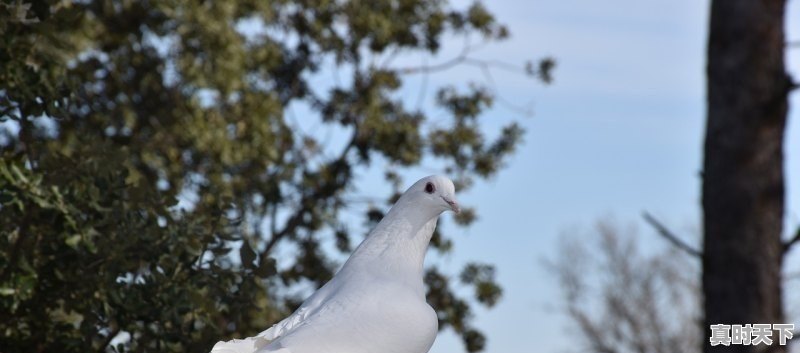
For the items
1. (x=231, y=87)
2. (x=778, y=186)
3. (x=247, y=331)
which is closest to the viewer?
(x=778, y=186)

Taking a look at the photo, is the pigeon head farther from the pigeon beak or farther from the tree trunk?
the tree trunk

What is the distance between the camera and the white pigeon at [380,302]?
5.05m

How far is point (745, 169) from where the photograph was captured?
16.7ft

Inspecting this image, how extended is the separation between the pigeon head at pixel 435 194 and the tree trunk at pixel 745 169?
112cm

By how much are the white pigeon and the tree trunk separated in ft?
3.84

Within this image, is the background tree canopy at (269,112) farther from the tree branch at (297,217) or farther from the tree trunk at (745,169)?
the tree trunk at (745,169)

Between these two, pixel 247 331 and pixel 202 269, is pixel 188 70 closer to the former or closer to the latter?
pixel 247 331

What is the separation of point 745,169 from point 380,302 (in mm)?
1662

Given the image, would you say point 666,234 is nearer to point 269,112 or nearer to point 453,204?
point 453,204

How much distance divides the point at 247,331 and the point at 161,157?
323 centimetres

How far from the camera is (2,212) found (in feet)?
23.8

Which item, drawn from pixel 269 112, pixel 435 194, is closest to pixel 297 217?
pixel 269 112

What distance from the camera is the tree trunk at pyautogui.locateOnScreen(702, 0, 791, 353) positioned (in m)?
5.06

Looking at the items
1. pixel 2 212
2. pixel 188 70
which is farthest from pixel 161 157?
pixel 2 212
